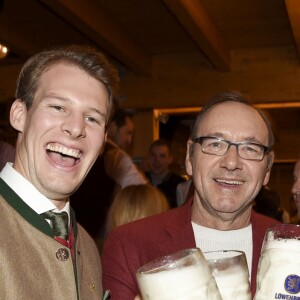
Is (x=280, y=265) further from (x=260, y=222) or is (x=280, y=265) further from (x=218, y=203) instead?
(x=260, y=222)

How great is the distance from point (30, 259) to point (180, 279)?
43 cm

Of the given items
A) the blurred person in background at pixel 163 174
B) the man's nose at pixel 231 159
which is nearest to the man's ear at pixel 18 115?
the man's nose at pixel 231 159

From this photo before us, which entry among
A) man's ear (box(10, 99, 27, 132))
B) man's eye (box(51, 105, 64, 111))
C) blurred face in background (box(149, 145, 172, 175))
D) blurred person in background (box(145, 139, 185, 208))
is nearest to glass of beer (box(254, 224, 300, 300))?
man's eye (box(51, 105, 64, 111))

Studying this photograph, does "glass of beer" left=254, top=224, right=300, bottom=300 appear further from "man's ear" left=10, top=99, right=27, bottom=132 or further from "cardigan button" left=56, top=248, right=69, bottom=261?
"man's ear" left=10, top=99, right=27, bottom=132

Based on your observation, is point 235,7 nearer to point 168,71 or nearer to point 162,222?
point 168,71

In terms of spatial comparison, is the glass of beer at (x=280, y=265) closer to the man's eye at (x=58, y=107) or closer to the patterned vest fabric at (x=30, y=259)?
the patterned vest fabric at (x=30, y=259)

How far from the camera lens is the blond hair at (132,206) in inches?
130

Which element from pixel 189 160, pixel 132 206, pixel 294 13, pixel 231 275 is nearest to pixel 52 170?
pixel 231 275

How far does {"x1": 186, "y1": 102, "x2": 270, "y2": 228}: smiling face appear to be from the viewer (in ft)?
6.17

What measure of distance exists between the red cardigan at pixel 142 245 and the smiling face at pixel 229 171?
0.27 feet

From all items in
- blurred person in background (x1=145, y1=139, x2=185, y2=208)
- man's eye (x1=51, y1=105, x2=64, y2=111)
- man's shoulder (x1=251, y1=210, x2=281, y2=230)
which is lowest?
man's shoulder (x1=251, y1=210, x2=281, y2=230)

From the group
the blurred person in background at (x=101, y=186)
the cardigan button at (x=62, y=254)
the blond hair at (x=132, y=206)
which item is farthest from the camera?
the blurred person in background at (x=101, y=186)

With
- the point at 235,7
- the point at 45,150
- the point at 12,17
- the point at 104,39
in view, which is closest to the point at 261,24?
the point at 235,7

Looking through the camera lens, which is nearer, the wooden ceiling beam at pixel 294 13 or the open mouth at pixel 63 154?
the open mouth at pixel 63 154
